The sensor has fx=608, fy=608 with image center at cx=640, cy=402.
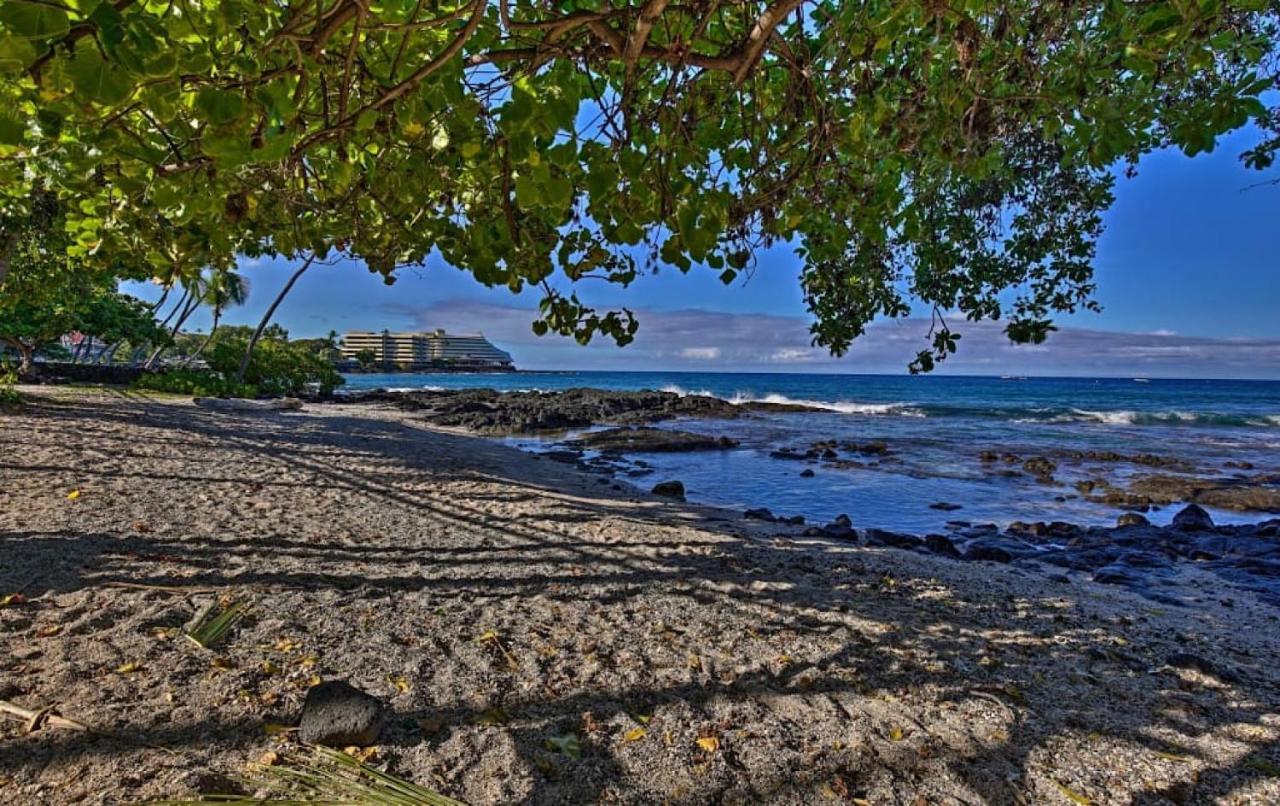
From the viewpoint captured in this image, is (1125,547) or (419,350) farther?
(419,350)

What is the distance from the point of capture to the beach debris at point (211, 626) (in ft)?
10.4

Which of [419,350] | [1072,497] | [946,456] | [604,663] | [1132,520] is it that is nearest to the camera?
[604,663]

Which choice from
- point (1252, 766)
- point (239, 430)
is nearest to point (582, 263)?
point (1252, 766)

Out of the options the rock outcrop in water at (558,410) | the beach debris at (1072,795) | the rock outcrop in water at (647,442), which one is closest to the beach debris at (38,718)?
the beach debris at (1072,795)

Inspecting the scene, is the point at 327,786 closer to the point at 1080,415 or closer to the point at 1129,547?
the point at 1129,547

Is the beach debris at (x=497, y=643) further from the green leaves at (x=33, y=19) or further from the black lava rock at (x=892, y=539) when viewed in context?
the black lava rock at (x=892, y=539)

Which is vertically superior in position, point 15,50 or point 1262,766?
point 15,50

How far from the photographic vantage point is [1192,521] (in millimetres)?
9773

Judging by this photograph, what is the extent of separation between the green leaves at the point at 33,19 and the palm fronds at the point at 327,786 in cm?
205

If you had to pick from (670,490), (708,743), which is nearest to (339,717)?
(708,743)

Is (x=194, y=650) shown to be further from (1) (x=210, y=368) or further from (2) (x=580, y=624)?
(1) (x=210, y=368)

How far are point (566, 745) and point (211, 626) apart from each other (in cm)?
212

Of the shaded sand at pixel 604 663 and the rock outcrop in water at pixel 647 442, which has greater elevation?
the shaded sand at pixel 604 663

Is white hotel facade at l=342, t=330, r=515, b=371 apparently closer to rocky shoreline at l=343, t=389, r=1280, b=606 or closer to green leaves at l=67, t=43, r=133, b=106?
rocky shoreline at l=343, t=389, r=1280, b=606
